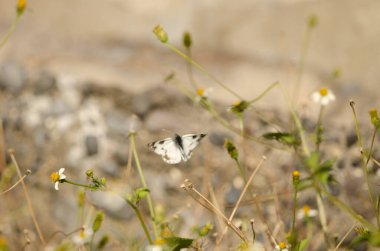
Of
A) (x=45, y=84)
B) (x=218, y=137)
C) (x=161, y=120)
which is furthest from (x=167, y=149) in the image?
(x=45, y=84)

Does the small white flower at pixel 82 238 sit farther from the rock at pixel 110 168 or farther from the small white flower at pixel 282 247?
the rock at pixel 110 168

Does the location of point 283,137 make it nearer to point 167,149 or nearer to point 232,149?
point 232,149

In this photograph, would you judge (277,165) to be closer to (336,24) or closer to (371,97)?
(371,97)

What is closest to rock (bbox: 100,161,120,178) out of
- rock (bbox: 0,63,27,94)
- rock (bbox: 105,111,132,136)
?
rock (bbox: 105,111,132,136)

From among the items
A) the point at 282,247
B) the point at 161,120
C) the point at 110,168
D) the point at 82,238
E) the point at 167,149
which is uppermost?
the point at 167,149

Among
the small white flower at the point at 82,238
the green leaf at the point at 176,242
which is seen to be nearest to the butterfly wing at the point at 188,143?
the green leaf at the point at 176,242

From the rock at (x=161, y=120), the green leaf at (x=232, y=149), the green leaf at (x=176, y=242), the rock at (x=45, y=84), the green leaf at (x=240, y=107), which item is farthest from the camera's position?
the rock at (x=45, y=84)
